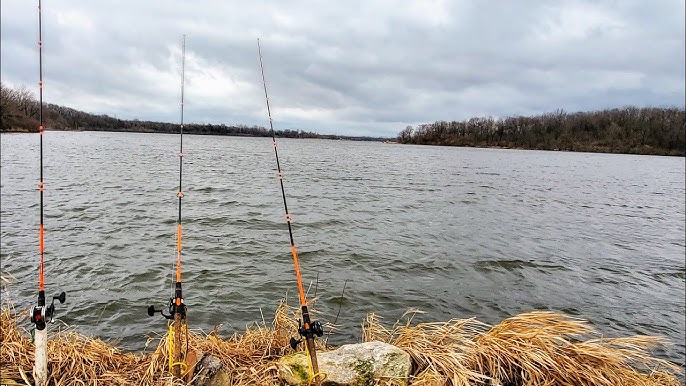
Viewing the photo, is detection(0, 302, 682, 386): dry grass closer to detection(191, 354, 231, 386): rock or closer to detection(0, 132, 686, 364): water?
detection(191, 354, 231, 386): rock

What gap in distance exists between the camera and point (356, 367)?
14.4 ft

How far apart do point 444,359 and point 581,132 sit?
160624mm

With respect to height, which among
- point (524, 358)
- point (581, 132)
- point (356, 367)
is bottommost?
point (356, 367)

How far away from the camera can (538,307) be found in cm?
880

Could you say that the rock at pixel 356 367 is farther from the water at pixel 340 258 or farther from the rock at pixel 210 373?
the water at pixel 340 258

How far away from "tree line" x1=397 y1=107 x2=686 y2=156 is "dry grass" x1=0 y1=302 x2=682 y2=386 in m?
148

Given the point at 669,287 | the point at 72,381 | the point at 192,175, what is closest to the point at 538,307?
the point at 669,287

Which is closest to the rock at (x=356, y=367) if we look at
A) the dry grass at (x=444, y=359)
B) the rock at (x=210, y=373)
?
the dry grass at (x=444, y=359)

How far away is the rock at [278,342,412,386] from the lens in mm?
4246

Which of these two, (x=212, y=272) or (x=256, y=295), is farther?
(x=212, y=272)

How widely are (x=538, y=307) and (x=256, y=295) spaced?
601cm

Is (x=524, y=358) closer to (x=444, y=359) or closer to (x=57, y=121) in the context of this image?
(x=444, y=359)

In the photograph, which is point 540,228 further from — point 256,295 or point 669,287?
point 256,295

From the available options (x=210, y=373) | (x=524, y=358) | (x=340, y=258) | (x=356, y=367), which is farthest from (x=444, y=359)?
(x=340, y=258)
